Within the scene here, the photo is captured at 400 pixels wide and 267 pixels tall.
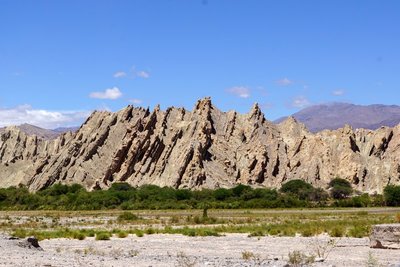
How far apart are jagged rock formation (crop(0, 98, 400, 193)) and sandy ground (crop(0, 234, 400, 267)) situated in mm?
88657

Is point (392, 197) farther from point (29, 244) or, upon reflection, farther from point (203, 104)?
point (29, 244)

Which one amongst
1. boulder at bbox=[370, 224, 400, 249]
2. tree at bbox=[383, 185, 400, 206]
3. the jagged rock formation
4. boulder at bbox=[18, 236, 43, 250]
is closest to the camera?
boulder at bbox=[370, 224, 400, 249]

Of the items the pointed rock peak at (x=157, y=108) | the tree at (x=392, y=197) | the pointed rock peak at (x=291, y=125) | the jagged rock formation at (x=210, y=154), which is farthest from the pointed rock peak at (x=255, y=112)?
the tree at (x=392, y=197)

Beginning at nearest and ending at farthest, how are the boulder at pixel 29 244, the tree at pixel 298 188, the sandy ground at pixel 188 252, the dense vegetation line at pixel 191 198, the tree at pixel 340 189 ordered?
1. the sandy ground at pixel 188 252
2. the boulder at pixel 29 244
3. the dense vegetation line at pixel 191 198
4. the tree at pixel 298 188
5. the tree at pixel 340 189

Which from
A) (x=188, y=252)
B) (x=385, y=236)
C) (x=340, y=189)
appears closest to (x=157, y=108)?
(x=340, y=189)

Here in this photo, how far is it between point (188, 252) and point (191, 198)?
80604mm

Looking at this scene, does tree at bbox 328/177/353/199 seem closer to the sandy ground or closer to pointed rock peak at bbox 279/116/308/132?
pointed rock peak at bbox 279/116/308/132

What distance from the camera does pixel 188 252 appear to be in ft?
89.1

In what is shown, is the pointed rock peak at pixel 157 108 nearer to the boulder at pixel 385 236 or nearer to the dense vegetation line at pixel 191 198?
the dense vegetation line at pixel 191 198

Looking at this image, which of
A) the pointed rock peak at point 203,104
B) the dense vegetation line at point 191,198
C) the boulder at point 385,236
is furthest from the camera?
the pointed rock peak at point 203,104

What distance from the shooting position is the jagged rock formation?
127 metres

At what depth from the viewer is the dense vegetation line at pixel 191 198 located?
3819 inches

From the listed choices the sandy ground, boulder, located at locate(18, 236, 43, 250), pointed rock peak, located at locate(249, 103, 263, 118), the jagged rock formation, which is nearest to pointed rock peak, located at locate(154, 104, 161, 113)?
the jagged rock formation

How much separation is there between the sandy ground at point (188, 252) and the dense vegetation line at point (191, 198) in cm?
6012
